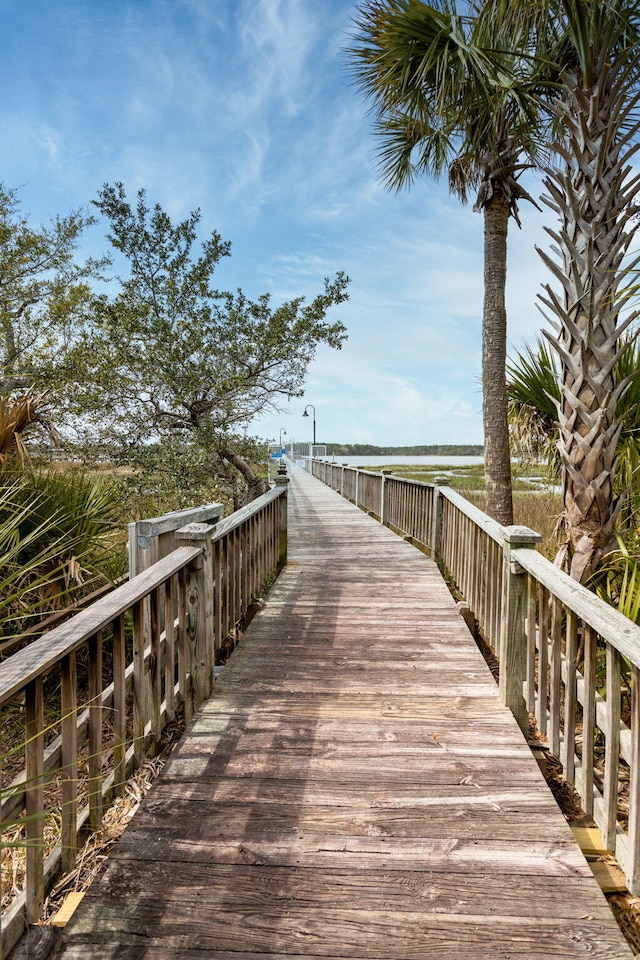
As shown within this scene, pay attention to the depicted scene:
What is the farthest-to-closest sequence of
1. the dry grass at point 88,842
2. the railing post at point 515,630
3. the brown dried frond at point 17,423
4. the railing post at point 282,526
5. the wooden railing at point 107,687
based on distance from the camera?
the railing post at point 282,526
the brown dried frond at point 17,423
the railing post at point 515,630
the dry grass at point 88,842
the wooden railing at point 107,687

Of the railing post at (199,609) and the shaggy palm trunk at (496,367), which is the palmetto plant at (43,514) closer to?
the railing post at (199,609)

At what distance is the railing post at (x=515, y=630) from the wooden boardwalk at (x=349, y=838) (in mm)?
115

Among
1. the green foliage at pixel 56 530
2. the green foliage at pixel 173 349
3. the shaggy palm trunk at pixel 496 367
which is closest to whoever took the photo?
the green foliage at pixel 56 530

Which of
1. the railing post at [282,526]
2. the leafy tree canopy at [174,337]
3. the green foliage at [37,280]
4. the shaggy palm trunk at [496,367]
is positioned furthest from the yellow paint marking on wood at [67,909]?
the green foliage at [37,280]

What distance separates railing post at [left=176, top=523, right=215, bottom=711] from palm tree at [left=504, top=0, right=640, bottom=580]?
7.39 ft

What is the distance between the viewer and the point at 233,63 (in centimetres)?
981

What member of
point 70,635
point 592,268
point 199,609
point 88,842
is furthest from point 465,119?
point 88,842

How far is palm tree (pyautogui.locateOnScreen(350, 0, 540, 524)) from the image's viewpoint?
4559 mm

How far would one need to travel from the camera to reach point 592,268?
10.2 ft

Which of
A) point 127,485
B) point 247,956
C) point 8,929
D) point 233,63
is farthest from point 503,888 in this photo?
point 233,63

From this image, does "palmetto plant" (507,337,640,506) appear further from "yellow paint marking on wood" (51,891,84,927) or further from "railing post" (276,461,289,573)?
"yellow paint marking on wood" (51,891,84,927)

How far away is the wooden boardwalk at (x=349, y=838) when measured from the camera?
1481 mm

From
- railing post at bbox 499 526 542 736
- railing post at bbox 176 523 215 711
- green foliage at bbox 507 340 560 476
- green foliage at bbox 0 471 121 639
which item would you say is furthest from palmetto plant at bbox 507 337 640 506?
green foliage at bbox 0 471 121 639

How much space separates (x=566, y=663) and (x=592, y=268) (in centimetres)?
236
